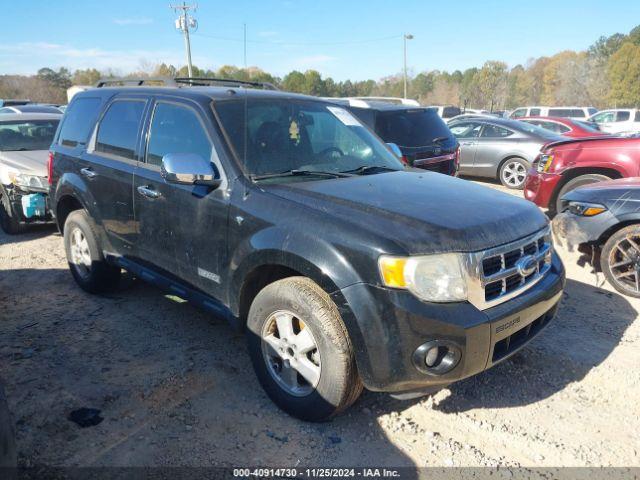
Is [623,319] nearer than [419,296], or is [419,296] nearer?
[419,296]

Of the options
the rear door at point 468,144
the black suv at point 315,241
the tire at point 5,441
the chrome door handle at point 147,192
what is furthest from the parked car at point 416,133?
the tire at point 5,441

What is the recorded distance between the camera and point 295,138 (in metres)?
3.61

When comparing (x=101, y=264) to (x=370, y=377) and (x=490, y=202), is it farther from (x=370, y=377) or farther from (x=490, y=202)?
(x=490, y=202)

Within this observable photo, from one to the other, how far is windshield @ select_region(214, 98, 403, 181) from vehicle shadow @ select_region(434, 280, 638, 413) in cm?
166

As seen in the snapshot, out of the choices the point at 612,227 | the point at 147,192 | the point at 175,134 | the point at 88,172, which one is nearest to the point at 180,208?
the point at 147,192

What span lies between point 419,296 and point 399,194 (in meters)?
0.82

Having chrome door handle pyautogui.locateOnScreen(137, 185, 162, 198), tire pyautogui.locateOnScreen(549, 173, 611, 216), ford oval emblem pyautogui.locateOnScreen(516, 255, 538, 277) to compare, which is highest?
chrome door handle pyautogui.locateOnScreen(137, 185, 162, 198)

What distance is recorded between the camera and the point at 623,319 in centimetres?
435

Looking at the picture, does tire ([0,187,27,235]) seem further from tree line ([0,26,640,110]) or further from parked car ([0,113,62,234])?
tree line ([0,26,640,110])

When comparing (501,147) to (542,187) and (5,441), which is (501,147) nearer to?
(542,187)

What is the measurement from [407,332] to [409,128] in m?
6.23

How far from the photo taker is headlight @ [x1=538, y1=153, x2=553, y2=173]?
704 centimetres

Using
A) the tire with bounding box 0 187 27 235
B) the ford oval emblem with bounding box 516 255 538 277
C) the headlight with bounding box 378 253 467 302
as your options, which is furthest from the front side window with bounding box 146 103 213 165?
the tire with bounding box 0 187 27 235

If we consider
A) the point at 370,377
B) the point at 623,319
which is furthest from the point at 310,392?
the point at 623,319
